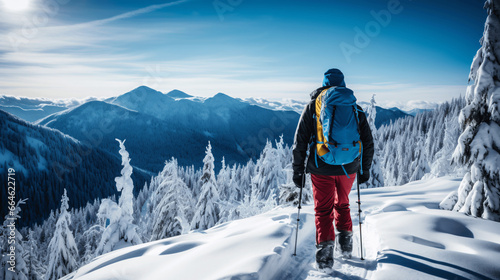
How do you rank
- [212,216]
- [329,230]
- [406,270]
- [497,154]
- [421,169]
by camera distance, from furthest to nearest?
[421,169]
[212,216]
[497,154]
[329,230]
[406,270]

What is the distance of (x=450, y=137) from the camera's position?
27391mm

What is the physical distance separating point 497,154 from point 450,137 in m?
28.5

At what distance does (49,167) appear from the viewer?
133 metres

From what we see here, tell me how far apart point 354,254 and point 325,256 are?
831 millimetres

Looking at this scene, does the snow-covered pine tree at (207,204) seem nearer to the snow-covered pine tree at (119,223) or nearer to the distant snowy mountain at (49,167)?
the snow-covered pine tree at (119,223)

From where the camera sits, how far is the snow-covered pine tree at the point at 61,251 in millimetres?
15312

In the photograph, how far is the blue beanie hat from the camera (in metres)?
3.52

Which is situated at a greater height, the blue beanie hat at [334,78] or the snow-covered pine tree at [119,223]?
the blue beanie hat at [334,78]

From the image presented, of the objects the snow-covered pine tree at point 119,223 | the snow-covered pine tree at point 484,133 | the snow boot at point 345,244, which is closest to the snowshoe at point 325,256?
the snow boot at point 345,244

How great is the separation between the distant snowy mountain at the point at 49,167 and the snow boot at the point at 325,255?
13371 cm

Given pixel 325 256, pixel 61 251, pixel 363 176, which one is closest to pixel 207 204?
pixel 61 251

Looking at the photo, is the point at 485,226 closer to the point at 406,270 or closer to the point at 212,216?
the point at 406,270

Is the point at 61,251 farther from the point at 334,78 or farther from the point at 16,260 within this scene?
the point at 334,78

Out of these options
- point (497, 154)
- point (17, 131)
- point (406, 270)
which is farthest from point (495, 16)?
point (17, 131)
